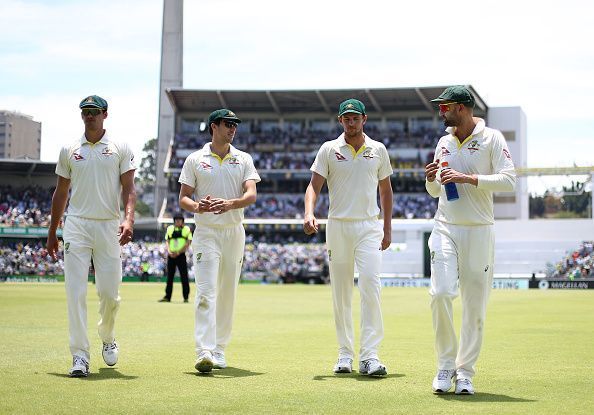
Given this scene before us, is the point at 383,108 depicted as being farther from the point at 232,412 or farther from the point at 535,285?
the point at 232,412

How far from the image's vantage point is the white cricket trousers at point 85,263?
8.95 metres

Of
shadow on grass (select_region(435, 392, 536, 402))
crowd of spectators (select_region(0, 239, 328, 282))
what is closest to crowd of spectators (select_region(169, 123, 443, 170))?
crowd of spectators (select_region(0, 239, 328, 282))

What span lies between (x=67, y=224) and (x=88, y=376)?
152 cm

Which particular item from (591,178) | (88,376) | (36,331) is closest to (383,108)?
(591,178)

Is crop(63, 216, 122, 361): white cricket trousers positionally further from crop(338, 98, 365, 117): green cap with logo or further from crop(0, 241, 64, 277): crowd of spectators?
crop(0, 241, 64, 277): crowd of spectators

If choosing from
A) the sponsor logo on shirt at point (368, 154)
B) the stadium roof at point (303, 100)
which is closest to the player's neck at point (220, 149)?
the sponsor logo on shirt at point (368, 154)

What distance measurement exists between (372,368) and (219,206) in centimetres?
219

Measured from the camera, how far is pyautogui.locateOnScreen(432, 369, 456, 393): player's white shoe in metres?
7.59

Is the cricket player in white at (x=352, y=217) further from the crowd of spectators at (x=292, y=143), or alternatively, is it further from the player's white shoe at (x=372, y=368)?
the crowd of spectators at (x=292, y=143)

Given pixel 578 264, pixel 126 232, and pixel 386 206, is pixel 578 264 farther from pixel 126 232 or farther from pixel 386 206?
pixel 126 232

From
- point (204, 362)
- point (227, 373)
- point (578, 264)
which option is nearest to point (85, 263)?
point (204, 362)

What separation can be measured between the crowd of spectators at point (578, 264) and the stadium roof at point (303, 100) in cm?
1889

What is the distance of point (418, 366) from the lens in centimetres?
973

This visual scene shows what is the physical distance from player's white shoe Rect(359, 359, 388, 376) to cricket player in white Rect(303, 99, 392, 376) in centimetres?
26
